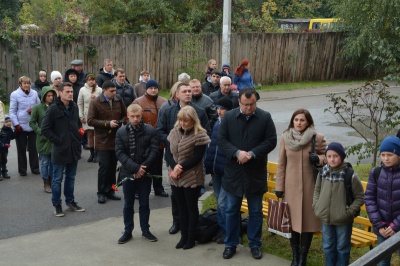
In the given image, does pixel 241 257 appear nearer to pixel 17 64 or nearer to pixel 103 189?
pixel 103 189

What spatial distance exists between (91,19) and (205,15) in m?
4.44

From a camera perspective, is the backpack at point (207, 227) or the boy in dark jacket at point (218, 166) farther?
the backpack at point (207, 227)

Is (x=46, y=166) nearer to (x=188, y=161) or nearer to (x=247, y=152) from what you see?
(x=188, y=161)

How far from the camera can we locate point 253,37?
84.8 ft

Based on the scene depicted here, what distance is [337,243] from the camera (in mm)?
6855

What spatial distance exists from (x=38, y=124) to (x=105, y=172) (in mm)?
1562

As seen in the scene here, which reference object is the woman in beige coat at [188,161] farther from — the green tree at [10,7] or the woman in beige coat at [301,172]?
the green tree at [10,7]

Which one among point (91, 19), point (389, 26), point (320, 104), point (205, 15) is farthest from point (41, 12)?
point (389, 26)

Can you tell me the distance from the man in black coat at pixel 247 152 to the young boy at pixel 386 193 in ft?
4.76

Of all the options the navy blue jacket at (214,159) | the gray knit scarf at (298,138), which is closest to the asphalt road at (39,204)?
the navy blue jacket at (214,159)

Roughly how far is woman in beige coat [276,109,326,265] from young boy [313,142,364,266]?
1.18 ft

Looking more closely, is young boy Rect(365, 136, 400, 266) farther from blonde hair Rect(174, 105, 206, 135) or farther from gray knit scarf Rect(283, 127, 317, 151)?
blonde hair Rect(174, 105, 206, 135)

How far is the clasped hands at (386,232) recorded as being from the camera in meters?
6.37

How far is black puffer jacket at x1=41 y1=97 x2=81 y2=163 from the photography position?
9.41 metres
